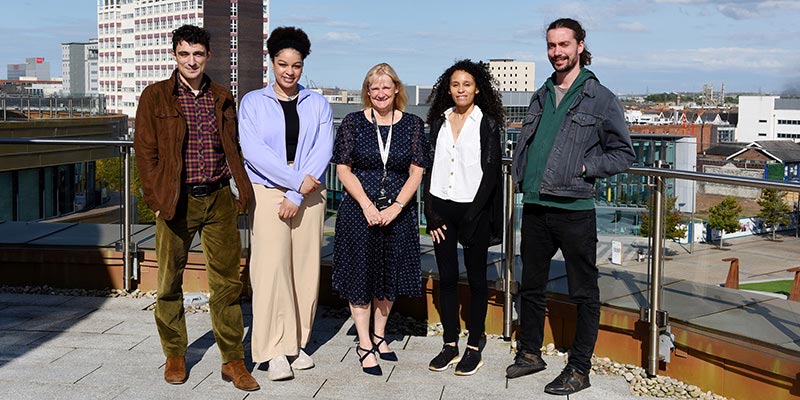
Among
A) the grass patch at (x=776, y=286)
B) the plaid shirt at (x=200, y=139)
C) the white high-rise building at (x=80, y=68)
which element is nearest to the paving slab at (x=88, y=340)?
the plaid shirt at (x=200, y=139)

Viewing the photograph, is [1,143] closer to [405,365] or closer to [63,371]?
[63,371]

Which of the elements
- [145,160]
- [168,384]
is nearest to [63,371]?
[168,384]

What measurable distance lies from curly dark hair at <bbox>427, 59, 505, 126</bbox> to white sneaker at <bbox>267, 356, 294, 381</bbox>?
59.9 inches

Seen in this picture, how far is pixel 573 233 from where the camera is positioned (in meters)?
4.38

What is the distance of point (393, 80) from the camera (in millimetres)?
4695

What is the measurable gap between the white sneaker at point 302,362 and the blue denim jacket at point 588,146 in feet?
5.17

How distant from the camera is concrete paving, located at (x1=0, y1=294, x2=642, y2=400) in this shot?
14.4 feet

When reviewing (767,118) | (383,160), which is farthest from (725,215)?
(767,118)

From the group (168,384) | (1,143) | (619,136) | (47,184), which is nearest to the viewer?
(619,136)

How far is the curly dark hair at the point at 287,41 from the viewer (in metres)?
4.59

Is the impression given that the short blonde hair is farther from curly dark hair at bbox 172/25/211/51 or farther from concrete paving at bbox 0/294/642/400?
concrete paving at bbox 0/294/642/400

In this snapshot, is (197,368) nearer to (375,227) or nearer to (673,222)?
(375,227)

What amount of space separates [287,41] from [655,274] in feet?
7.38

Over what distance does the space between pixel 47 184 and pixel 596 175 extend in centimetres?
506
